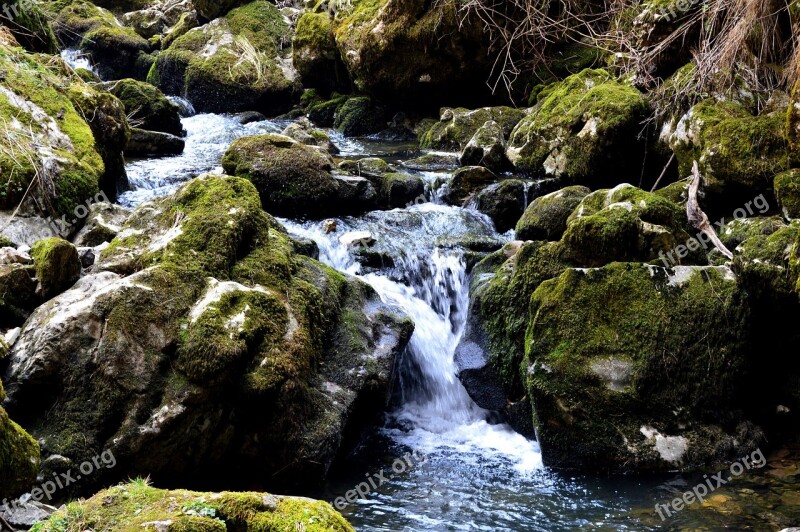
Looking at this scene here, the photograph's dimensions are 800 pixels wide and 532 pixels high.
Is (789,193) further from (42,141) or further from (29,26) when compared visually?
(29,26)

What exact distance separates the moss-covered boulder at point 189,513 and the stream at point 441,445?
2103mm

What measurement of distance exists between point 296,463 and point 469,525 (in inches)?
53.6

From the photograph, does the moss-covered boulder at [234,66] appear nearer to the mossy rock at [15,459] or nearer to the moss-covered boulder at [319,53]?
the moss-covered boulder at [319,53]

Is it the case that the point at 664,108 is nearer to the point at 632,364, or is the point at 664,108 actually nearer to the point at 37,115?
the point at 632,364

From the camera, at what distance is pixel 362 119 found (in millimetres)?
16188

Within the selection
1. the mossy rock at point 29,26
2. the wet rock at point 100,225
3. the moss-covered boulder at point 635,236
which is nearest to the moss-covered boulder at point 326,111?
the mossy rock at point 29,26

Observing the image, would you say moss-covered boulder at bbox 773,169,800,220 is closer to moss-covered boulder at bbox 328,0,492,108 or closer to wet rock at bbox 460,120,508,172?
wet rock at bbox 460,120,508,172

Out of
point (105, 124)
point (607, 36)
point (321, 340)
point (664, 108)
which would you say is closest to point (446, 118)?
point (607, 36)

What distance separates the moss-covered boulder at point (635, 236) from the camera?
607 centimetres

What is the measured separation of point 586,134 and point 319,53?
374 inches

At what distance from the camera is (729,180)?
737 cm

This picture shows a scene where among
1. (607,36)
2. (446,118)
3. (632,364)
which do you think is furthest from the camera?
(446,118)

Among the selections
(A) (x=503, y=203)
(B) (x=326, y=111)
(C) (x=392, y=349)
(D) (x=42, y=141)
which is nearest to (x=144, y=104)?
(B) (x=326, y=111)

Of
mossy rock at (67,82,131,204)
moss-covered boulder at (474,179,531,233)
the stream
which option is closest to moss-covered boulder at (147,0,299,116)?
the stream
